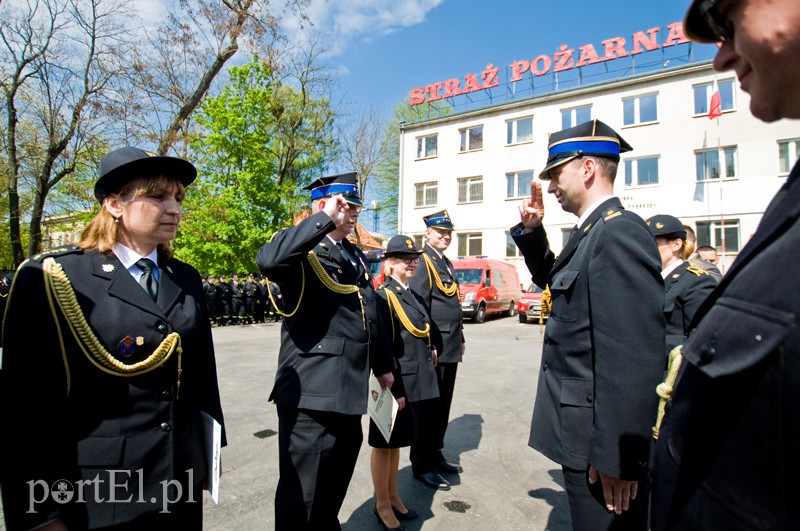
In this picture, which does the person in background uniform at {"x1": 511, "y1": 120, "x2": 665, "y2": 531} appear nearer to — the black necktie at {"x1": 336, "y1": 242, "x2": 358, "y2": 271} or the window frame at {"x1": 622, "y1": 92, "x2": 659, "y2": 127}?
the black necktie at {"x1": 336, "y1": 242, "x2": 358, "y2": 271}

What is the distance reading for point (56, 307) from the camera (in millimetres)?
1681

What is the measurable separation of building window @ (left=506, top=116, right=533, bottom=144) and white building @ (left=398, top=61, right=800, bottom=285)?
0.19ft

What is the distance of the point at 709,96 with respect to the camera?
21.3 m

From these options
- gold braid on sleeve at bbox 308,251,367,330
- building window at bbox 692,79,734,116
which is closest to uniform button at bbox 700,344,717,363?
gold braid on sleeve at bbox 308,251,367,330

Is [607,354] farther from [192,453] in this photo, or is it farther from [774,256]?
[192,453]

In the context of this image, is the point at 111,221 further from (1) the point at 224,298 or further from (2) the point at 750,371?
(1) the point at 224,298

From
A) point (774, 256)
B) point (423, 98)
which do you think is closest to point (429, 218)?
point (774, 256)

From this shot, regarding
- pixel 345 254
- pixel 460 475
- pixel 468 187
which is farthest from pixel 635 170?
pixel 345 254

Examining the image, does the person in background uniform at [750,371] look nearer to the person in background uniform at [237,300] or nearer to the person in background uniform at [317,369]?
the person in background uniform at [317,369]

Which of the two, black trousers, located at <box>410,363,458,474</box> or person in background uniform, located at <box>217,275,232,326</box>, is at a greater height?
person in background uniform, located at <box>217,275,232,326</box>

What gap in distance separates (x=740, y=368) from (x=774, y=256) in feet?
0.72

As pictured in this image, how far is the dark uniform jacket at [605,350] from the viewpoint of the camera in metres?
1.76

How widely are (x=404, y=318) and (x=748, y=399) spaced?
3.21m

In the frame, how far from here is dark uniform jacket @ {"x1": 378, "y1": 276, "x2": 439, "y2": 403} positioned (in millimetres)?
3887
